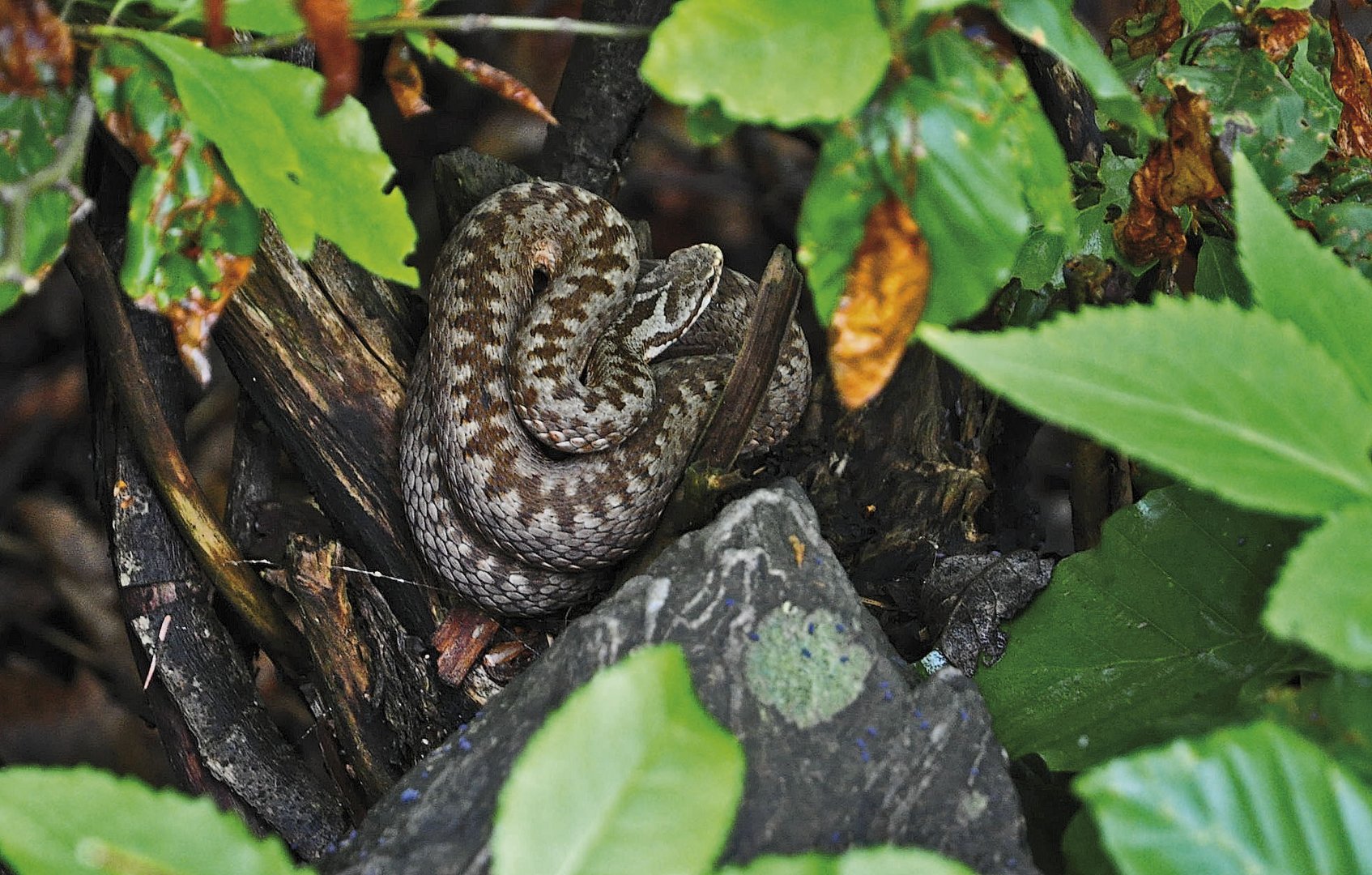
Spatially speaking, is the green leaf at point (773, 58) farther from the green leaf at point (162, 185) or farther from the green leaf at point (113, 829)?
the green leaf at point (113, 829)

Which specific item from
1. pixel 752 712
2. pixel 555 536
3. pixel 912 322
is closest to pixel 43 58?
pixel 912 322

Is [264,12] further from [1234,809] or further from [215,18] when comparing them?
[1234,809]

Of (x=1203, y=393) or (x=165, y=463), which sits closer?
(x=1203, y=393)

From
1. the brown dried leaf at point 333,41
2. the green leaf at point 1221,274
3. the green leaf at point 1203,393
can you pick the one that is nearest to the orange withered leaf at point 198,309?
the brown dried leaf at point 333,41

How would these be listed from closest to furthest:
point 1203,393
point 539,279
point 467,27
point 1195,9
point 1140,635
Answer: point 1203,393 < point 467,27 < point 1140,635 < point 1195,9 < point 539,279

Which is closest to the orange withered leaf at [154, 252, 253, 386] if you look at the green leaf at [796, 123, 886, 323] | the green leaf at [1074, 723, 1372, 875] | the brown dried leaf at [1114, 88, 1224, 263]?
the green leaf at [796, 123, 886, 323]

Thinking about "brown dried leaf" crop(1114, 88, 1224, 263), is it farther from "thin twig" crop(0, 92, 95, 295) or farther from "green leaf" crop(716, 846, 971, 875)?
"thin twig" crop(0, 92, 95, 295)

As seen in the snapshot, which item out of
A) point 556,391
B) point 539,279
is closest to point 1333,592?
point 556,391

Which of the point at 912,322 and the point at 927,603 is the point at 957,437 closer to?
the point at 927,603
